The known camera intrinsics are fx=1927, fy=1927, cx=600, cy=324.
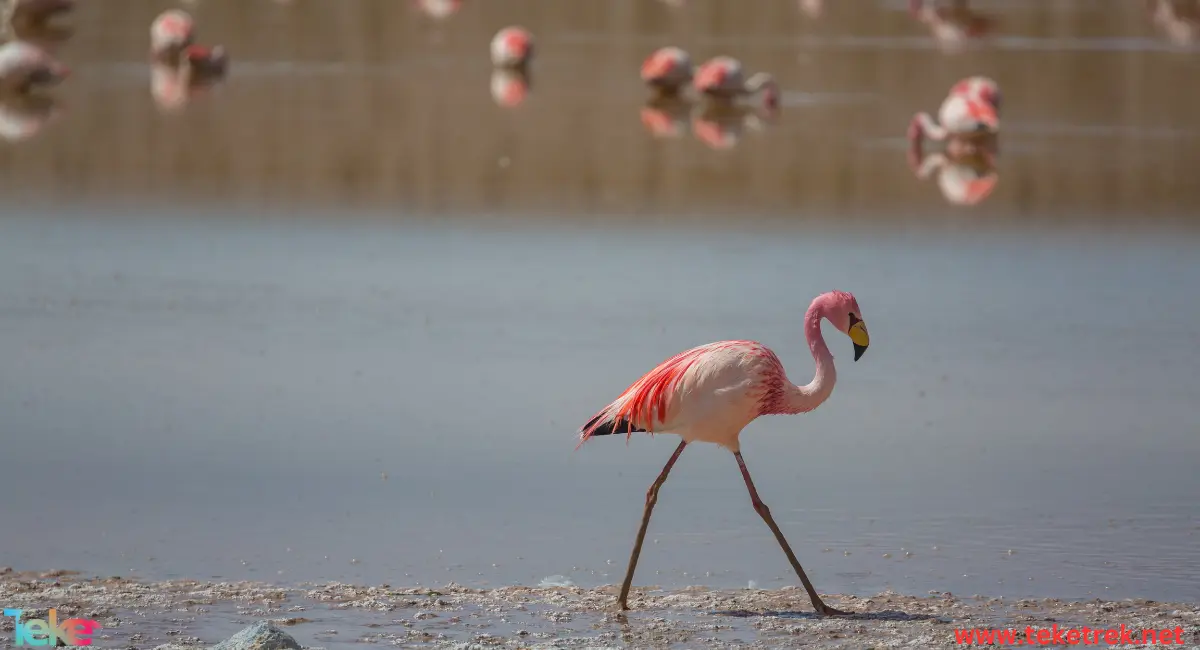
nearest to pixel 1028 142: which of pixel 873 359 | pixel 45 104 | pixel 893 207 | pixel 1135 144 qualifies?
pixel 1135 144

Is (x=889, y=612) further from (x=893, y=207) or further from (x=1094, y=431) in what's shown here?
(x=893, y=207)

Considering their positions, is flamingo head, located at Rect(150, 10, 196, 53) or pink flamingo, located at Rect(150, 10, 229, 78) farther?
flamingo head, located at Rect(150, 10, 196, 53)

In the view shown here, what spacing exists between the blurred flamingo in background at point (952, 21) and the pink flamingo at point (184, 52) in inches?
388

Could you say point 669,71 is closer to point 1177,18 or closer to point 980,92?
point 980,92

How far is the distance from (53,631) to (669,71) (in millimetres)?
15953

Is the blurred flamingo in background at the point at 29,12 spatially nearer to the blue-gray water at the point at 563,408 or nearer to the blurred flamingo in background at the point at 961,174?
the blue-gray water at the point at 563,408

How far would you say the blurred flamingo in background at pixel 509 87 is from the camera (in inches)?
819

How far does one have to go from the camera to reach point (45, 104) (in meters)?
20.0

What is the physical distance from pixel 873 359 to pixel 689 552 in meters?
3.24

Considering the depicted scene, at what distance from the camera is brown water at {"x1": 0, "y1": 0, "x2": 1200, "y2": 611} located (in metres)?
7.32

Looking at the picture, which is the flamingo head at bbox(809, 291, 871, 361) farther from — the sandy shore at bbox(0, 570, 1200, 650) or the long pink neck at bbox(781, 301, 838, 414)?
the sandy shore at bbox(0, 570, 1200, 650)

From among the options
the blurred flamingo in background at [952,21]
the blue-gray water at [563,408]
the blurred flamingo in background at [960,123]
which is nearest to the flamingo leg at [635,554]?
the blue-gray water at [563,408]

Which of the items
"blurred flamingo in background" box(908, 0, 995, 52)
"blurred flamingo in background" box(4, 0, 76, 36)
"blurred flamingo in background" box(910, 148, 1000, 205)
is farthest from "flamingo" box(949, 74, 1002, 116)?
"blurred flamingo in background" box(4, 0, 76, 36)

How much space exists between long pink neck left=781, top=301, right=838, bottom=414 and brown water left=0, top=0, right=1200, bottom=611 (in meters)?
0.65
